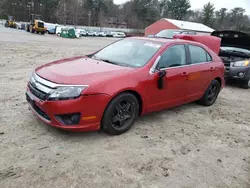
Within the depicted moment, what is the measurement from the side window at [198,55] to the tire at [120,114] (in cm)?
180

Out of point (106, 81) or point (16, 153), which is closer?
point (16, 153)

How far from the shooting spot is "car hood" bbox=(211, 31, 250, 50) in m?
8.33

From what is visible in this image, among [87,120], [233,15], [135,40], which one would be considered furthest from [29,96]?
[233,15]

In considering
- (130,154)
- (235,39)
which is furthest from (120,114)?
(235,39)

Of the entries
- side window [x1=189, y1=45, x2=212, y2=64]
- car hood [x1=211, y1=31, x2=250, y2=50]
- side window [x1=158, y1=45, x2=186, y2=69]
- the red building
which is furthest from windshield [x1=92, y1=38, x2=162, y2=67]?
the red building

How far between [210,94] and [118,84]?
302 cm

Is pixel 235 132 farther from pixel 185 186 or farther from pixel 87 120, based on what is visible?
pixel 87 120

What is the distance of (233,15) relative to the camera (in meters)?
79.8

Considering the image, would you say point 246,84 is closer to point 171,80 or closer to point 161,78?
point 171,80

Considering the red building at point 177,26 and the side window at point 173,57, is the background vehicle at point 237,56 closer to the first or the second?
the side window at point 173,57

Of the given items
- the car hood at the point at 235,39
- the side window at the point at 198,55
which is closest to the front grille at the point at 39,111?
the side window at the point at 198,55

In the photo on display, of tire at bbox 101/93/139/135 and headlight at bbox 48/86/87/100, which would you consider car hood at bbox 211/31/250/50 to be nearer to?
tire at bbox 101/93/139/135

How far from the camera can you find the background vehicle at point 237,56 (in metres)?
7.57

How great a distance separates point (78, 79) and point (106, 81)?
39cm
